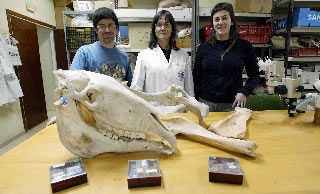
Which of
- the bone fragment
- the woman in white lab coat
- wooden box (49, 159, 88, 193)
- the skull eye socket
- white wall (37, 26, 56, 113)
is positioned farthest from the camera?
white wall (37, 26, 56, 113)

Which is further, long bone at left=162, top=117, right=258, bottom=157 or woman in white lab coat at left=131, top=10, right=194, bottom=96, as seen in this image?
woman in white lab coat at left=131, top=10, right=194, bottom=96

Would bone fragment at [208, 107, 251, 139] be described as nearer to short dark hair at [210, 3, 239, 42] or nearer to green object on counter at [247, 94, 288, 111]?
green object on counter at [247, 94, 288, 111]

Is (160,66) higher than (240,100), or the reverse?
(160,66)

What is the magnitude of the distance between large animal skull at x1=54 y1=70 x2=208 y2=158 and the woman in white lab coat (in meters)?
1.02

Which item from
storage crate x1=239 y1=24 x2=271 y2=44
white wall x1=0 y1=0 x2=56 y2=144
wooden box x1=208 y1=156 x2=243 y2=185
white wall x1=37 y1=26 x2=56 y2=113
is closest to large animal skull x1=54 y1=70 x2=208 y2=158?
wooden box x1=208 y1=156 x2=243 y2=185

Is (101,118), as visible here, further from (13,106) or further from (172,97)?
(13,106)

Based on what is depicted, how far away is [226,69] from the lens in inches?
71.7

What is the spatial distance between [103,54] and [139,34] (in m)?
1.36

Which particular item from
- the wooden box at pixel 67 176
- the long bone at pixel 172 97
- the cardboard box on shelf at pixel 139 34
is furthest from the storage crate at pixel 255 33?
the wooden box at pixel 67 176

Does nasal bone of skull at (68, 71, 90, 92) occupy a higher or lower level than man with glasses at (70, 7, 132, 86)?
lower

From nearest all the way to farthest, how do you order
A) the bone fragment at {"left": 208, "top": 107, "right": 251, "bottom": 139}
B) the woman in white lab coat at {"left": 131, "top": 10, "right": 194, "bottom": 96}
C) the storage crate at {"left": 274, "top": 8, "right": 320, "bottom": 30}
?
1. the bone fragment at {"left": 208, "top": 107, "right": 251, "bottom": 139}
2. the woman in white lab coat at {"left": 131, "top": 10, "right": 194, "bottom": 96}
3. the storage crate at {"left": 274, "top": 8, "right": 320, "bottom": 30}

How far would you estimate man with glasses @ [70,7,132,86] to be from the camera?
167 cm

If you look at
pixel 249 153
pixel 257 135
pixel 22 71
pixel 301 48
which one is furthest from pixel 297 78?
pixel 22 71

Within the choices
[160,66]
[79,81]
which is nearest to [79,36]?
[160,66]
